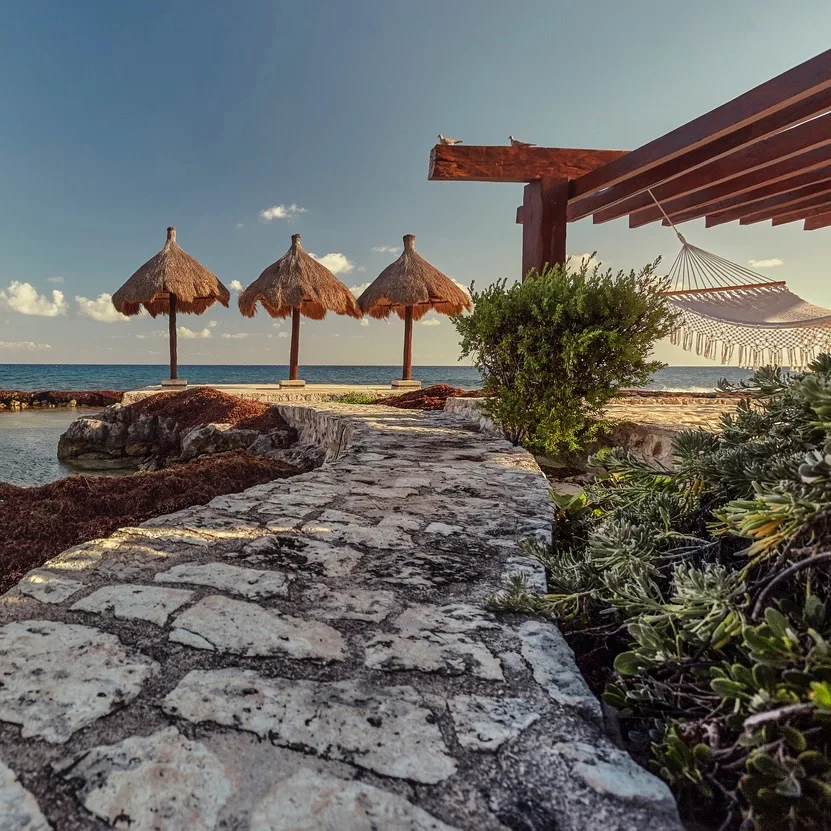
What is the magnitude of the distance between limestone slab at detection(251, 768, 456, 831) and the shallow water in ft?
23.0

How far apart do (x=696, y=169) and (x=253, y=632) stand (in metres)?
4.94

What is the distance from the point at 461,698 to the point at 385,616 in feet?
1.28

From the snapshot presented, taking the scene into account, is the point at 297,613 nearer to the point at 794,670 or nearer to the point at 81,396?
the point at 794,670

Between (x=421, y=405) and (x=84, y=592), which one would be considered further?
(x=421, y=405)

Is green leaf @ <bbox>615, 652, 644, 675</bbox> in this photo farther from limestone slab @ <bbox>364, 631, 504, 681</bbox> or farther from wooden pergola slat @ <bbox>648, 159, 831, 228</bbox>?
wooden pergola slat @ <bbox>648, 159, 831, 228</bbox>

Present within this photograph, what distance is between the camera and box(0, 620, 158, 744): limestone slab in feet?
3.29

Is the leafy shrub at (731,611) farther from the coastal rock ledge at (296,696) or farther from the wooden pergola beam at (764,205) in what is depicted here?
the wooden pergola beam at (764,205)

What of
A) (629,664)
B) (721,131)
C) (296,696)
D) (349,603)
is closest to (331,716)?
(296,696)

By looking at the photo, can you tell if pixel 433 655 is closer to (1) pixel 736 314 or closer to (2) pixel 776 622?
(2) pixel 776 622

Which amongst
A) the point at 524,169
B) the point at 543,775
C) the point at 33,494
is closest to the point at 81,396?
the point at 33,494

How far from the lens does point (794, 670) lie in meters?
0.75

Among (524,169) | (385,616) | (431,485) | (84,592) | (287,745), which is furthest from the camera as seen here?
(524,169)

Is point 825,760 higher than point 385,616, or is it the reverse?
point 825,760

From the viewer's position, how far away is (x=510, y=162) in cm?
455
